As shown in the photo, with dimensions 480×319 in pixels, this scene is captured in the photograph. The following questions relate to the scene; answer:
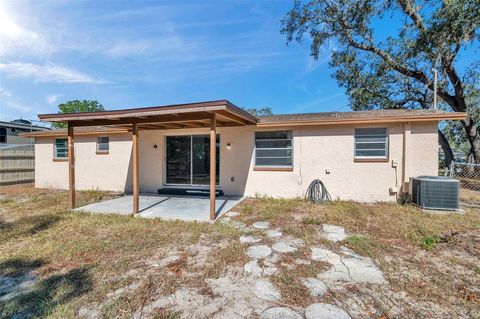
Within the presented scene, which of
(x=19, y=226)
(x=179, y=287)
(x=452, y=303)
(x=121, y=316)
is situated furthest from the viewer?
(x=19, y=226)

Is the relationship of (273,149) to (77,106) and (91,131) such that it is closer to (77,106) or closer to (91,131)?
(91,131)

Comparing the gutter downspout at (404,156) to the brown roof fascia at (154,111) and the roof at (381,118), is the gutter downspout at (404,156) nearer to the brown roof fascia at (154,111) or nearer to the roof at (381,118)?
the roof at (381,118)

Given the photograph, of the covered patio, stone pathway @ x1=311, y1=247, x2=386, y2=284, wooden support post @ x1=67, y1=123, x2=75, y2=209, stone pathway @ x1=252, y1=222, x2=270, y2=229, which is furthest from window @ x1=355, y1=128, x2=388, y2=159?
wooden support post @ x1=67, y1=123, x2=75, y2=209

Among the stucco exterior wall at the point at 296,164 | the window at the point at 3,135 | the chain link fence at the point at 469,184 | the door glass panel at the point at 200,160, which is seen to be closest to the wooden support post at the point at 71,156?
the stucco exterior wall at the point at 296,164

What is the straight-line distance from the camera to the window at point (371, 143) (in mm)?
7047

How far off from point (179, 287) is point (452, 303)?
3000 mm

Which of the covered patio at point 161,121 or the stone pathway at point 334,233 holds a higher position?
the covered patio at point 161,121

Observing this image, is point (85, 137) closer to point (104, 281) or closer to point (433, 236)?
point (104, 281)

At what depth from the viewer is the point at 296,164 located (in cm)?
767

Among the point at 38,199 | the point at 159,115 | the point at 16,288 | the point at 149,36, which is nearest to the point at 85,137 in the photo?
the point at 38,199

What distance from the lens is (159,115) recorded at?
547cm

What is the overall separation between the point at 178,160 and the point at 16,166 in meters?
8.86

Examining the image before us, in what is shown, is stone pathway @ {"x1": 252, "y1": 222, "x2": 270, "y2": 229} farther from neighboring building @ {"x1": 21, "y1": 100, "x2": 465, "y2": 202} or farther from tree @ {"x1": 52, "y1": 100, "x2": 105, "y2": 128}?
tree @ {"x1": 52, "y1": 100, "x2": 105, "y2": 128}

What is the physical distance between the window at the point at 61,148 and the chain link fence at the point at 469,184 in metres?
14.7
